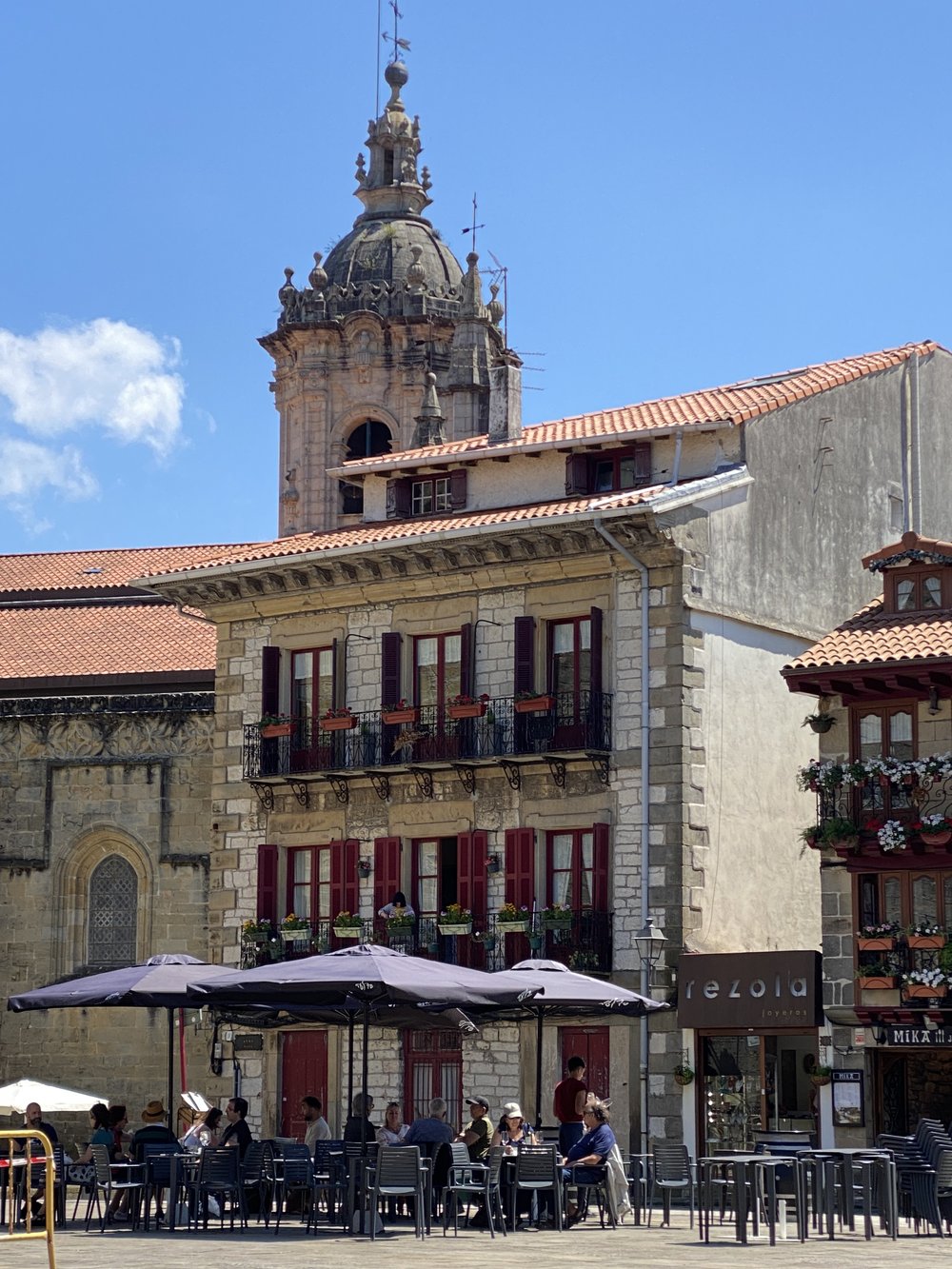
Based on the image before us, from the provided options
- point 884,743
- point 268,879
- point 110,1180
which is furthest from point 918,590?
point 110,1180

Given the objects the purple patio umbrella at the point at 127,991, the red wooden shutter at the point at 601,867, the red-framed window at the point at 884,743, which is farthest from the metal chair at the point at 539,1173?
the red wooden shutter at the point at 601,867

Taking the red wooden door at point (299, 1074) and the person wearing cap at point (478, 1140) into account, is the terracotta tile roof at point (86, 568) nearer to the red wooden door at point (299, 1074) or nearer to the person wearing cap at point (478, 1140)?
the red wooden door at point (299, 1074)

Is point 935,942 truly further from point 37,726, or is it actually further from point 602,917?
point 37,726

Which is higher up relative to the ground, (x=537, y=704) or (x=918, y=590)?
(x=918, y=590)

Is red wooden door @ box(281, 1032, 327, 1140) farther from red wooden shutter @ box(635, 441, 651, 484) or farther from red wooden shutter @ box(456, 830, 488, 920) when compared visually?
red wooden shutter @ box(635, 441, 651, 484)

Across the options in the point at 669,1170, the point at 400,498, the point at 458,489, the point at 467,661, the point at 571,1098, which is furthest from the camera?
the point at 400,498

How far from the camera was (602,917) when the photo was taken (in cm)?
3528

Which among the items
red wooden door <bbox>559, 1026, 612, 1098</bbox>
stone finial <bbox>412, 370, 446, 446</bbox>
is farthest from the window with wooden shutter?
stone finial <bbox>412, 370, 446, 446</bbox>

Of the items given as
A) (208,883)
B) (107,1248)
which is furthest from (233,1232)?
(208,883)

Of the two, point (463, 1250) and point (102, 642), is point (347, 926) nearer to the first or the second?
point (102, 642)

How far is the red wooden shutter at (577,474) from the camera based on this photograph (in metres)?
38.5

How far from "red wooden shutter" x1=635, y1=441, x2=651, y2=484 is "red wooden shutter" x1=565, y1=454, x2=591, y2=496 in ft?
3.20

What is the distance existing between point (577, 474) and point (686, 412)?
6.48 feet

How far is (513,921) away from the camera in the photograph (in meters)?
35.7
